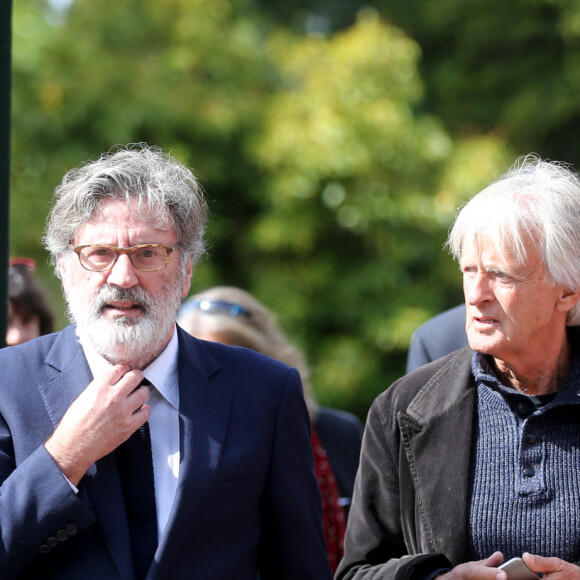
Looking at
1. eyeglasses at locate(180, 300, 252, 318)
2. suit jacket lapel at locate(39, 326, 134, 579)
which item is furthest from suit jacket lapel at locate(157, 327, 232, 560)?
eyeglasses at locate(180, 300, 252, 318)

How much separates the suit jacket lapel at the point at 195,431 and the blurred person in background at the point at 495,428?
54 cm

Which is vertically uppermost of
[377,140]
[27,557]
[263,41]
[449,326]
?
[263,41]

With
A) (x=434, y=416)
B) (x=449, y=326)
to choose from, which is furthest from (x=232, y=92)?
(x=434, y=416)

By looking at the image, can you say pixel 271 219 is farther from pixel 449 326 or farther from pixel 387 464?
pixel 387 464

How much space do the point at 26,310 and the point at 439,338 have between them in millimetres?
1951

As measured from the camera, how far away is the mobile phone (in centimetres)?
257

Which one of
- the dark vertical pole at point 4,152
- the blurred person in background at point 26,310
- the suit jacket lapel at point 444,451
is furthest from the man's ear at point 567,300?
the blurred person in background at point 26,310

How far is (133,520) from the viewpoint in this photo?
2.51 meters

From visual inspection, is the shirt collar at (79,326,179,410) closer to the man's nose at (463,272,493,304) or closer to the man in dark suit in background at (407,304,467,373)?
the man's nose at (463,272,493,304)

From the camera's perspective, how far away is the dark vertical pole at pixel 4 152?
3.17 metres

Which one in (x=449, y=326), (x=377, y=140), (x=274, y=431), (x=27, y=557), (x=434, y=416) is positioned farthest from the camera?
(x=377, y=140)

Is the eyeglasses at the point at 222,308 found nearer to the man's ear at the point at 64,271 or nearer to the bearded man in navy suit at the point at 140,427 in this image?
the bearded man in navy suit at the point at 140,427

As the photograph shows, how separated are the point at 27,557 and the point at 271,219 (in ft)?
24.7

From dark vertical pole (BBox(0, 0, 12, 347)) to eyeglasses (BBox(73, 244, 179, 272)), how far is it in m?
0.69
